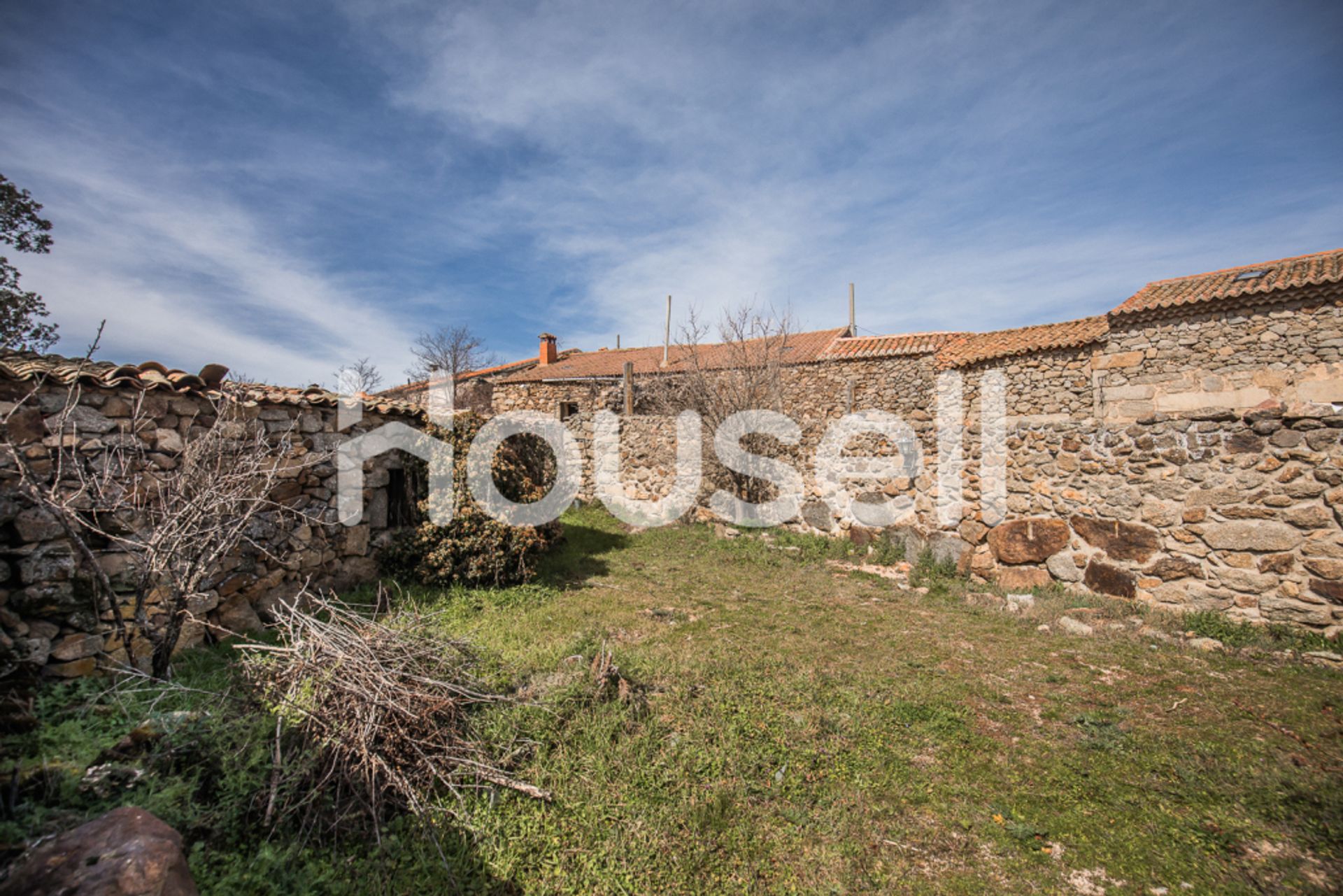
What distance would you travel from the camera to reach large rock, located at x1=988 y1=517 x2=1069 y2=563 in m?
7.55

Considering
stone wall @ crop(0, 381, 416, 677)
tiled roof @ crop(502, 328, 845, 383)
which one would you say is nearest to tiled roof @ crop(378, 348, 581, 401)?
tiled roof @ crop(502, 328, 845, 383)

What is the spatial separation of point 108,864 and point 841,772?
3.57 m

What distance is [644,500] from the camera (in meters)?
13.3

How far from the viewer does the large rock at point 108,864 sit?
5.49ft

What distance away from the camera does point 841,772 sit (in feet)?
12.2

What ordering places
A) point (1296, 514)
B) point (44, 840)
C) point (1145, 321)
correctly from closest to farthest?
point (44, 840) → point (1296, 514) → point (1145, 321)

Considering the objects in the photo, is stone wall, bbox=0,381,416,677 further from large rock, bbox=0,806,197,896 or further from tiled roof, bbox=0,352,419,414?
large rock, bbox=0,806,197,896

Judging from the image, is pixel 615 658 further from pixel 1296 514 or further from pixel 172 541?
pixel 1296 514

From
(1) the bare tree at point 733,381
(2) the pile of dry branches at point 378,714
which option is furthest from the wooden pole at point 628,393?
(2) the pile of dry branches at point 378,714

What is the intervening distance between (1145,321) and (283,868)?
10.8m

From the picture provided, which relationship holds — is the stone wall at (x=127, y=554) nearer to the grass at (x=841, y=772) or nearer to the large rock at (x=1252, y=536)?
the grass at (x=841, y=772)

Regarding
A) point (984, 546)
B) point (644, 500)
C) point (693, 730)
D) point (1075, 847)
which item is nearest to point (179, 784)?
point (693, 730)

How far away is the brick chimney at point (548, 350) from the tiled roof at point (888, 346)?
1458 cm

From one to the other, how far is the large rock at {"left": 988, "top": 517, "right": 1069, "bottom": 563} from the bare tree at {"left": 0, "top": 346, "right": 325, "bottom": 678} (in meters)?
8.67
